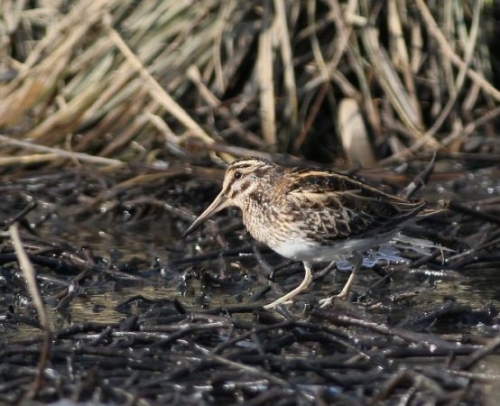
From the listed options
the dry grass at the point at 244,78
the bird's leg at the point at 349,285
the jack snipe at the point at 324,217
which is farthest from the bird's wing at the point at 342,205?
the dry grass at the point at 244,78

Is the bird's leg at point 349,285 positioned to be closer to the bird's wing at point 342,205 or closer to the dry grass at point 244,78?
the bird's wing at point 342,205

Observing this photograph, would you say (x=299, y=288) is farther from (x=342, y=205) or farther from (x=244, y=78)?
(x=244, y=78)

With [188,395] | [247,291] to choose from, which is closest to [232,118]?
[247,291]

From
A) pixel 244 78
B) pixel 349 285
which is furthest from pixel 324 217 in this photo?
pixel 244 78

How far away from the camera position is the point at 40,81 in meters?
8.20

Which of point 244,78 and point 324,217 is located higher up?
point 324,217

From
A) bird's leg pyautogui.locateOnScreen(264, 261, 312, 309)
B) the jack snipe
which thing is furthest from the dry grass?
bird's leg pyautogui.locateOnScreen(264, 261, 312, 309)

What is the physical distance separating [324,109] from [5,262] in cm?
324

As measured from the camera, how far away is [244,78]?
8.48 metres

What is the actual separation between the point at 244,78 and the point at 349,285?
3.13 m

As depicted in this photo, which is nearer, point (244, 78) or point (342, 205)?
point (342, 205)

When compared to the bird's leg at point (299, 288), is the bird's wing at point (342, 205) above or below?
above

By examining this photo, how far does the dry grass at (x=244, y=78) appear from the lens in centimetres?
809

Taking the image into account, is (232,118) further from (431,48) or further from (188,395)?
(188,395)
